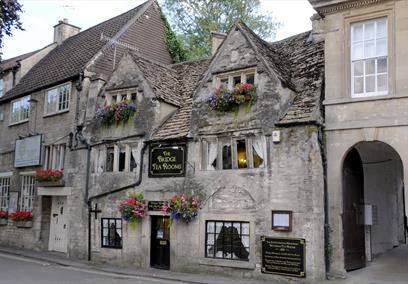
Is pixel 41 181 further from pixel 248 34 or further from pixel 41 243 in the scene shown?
pixel 248 34

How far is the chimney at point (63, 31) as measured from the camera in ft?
99.8

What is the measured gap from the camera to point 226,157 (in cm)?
1653

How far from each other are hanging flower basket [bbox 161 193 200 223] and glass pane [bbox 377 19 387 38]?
7.95m

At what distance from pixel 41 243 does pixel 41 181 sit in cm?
310

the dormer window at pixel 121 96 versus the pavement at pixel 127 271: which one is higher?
the dormer window at pixel 121 96

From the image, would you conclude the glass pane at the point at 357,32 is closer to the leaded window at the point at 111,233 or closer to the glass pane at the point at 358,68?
the glass pane at the point at 358,68

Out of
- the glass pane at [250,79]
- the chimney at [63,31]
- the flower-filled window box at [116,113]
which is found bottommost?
the flower-filled window box at [116,113]

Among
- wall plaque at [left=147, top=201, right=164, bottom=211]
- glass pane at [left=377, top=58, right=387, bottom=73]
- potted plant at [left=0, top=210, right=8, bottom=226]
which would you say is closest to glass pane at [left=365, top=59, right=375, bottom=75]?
glass pane at [left=377, top=58, right=387, bottom=73]

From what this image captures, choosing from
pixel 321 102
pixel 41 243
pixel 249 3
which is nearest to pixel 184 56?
pixel 249 3

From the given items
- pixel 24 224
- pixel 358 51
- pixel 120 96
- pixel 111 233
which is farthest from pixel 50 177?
pixel 358 51

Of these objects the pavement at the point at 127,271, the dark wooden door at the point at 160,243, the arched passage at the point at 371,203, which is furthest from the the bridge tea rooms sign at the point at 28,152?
the arched passage at the point at 371,203

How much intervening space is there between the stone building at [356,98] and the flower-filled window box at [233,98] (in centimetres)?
257

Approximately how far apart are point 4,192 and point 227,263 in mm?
16375

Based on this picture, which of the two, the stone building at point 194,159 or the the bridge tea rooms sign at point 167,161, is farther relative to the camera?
the the bridge tea rooms sign at point 167,161
